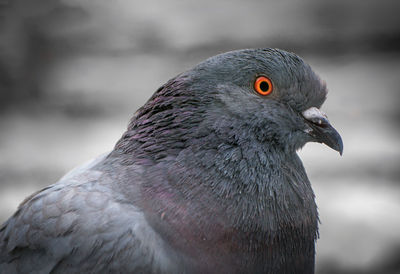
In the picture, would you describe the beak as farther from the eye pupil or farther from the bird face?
the eye pupil

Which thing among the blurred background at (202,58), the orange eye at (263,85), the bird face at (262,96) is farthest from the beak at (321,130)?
the blurred background at (202,58)

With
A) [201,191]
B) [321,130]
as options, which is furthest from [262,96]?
[201,191]

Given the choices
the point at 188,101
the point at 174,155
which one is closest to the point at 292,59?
the point at 188,101

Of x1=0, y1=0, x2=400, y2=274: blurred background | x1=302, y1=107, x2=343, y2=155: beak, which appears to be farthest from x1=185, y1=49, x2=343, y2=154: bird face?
x1=0, y1=0, x2=400, y2=274: blurred background

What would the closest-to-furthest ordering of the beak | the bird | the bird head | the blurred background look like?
the bird, the bird head, the beak, the blurred background

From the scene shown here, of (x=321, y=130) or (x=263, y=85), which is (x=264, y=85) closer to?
(x=263, y=85)

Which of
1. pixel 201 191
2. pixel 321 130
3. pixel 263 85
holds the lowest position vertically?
pixel 201 191

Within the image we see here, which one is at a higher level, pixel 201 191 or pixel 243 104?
pixel 243 104

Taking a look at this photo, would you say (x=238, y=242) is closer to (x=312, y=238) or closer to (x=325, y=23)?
(x=312, y=238)
